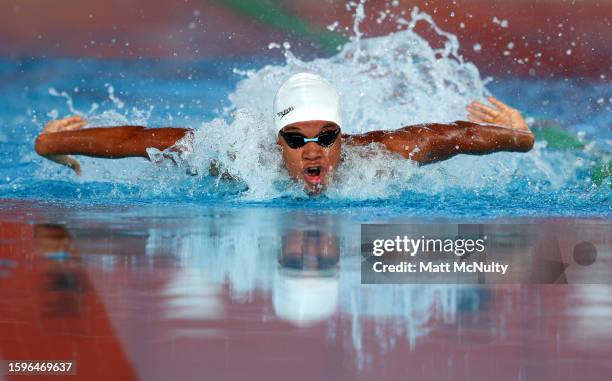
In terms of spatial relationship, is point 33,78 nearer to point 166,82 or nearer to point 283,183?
point 166,82

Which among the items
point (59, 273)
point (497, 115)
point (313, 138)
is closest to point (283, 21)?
point (497, 115)

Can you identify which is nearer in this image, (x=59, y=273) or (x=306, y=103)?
(x=59, y=273)

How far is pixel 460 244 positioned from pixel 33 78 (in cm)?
652

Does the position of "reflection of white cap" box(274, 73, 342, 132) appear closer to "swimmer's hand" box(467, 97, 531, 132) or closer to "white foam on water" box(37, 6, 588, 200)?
"white foam on water" box(37, 6, 588, 200)

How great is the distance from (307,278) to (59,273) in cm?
69

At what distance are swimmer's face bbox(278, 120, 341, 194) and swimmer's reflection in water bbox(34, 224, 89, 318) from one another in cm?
148

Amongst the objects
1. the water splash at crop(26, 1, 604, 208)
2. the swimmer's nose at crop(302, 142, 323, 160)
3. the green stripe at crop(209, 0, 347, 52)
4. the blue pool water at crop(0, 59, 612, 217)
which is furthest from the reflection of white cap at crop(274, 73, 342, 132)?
the green stripe at crop(209, 0, 347, 52)

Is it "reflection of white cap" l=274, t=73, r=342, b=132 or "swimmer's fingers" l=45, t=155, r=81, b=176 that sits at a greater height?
"reflection of white cap" l=274, t=73, r=342, b=132

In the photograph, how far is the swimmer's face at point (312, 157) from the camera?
15.1 feet

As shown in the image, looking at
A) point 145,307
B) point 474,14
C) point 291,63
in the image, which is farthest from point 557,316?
point 474,14

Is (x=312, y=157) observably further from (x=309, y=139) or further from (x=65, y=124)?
(x=65, y=124)

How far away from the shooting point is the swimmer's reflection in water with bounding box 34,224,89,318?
7.16ft

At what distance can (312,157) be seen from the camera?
4.58m

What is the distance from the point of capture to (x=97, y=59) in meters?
8.79
